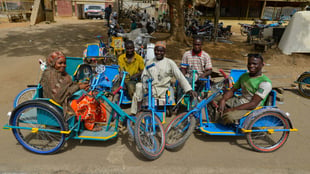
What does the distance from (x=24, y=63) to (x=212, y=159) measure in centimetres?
653

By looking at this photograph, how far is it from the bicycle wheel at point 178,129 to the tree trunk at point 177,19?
7486 mm

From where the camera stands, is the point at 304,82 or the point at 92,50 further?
the point at 92,50

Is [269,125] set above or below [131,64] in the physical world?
below

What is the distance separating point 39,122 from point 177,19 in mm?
8295

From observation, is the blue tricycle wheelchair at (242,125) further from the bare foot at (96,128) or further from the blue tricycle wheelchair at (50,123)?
the bare foot at (96,128)

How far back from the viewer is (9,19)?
18.0 m

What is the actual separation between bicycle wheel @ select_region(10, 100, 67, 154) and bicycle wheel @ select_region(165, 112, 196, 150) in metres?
1.38

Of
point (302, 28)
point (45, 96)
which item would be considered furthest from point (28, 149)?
point (302, 28)

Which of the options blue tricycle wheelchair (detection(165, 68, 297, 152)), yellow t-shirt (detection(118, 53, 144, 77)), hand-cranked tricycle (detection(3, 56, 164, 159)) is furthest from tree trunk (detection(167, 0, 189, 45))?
hand-cranked tricycle (detection(3, 56, 164, 159))

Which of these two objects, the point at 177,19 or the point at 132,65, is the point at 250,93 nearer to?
the point at 132,65

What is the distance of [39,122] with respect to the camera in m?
2.70

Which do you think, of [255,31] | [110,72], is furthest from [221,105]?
[255,31]

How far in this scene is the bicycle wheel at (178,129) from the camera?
9.38ft

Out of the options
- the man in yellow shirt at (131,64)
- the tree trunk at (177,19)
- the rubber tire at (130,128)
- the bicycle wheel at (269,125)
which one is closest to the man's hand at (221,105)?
the bicycle wheel at (269,125)
